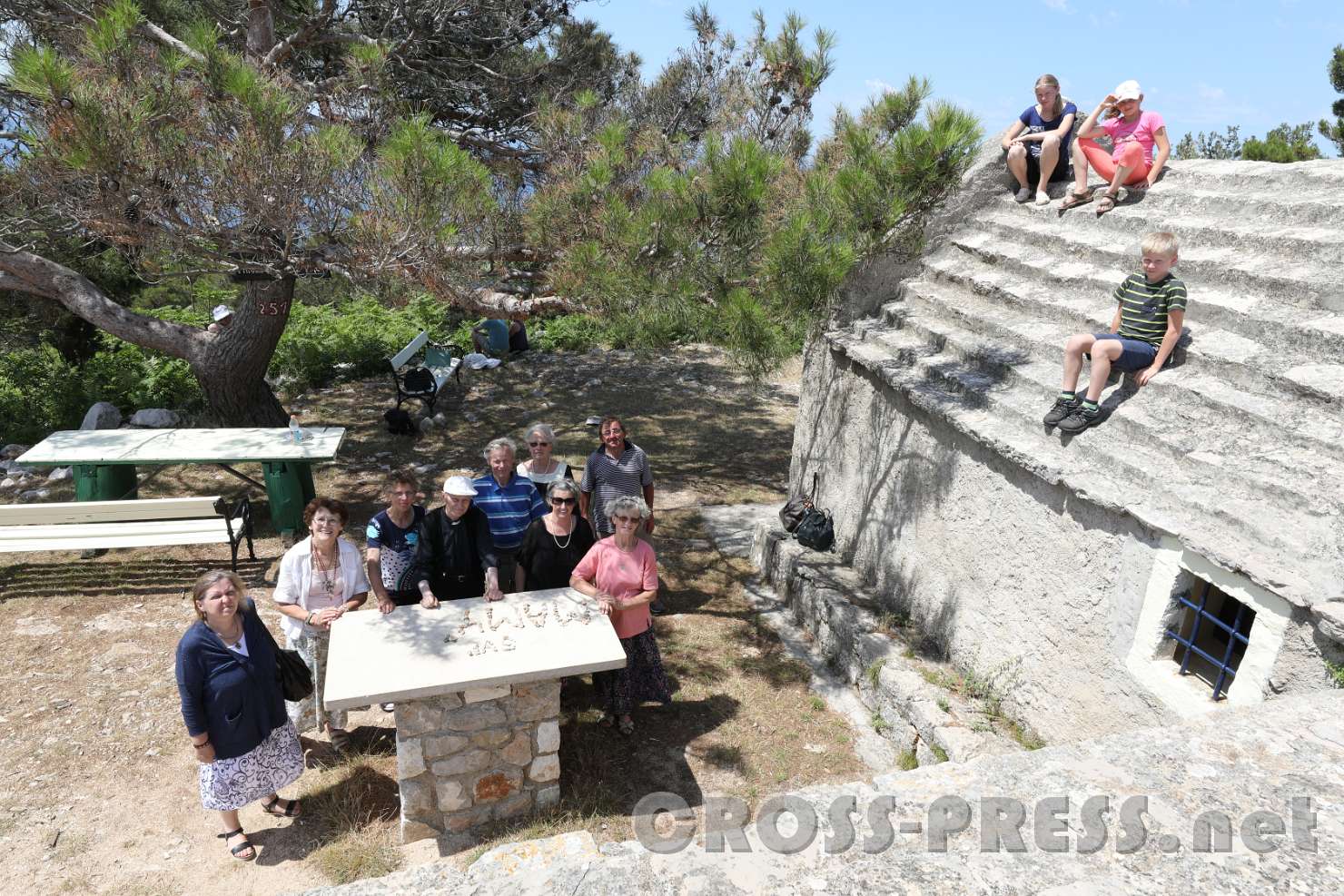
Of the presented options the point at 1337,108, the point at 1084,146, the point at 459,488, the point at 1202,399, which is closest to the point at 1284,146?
the point at 1337,108

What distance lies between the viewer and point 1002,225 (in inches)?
237

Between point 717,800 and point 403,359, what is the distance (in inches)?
310

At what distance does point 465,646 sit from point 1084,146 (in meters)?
5.37

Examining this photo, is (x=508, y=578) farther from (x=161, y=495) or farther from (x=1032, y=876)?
(x=161, y=495)

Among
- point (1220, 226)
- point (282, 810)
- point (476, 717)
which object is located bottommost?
point (282, 810)

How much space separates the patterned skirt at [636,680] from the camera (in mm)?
4523

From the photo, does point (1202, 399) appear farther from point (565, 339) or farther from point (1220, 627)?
point (565, 339)

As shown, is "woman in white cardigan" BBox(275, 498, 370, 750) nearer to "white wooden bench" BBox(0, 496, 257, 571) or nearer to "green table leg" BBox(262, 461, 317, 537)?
"white wooden bench" BBox(0, 496, 257, 571)

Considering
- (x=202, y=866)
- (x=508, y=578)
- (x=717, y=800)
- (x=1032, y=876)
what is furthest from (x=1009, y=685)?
(x=202, y=866)

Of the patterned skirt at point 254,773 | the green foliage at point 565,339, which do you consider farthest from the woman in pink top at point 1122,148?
the green foliage at point 565,339

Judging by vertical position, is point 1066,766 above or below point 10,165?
below

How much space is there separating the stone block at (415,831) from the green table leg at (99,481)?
4.83m

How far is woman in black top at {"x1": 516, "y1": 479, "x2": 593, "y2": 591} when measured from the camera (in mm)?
4418

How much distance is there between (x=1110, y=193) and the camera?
545 centimetres
